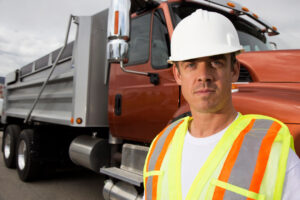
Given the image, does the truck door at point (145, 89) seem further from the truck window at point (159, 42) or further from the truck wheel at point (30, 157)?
the truck wheel at point (30, 157)

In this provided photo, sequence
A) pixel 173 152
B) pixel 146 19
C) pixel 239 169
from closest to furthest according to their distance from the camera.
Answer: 1. pixel 239 169
2. pixel 173 152
3. pixel 146 19

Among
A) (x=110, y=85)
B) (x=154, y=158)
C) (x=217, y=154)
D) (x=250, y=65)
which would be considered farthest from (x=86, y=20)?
(x=217, y=154)

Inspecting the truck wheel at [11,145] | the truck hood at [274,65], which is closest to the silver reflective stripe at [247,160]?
the truck hood at [274,65]

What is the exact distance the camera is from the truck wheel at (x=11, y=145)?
580 cm

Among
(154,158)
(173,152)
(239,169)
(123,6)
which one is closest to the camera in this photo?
(239,169)

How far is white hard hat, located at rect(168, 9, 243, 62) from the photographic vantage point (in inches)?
39.3

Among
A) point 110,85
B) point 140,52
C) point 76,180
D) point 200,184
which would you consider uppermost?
point 140,52

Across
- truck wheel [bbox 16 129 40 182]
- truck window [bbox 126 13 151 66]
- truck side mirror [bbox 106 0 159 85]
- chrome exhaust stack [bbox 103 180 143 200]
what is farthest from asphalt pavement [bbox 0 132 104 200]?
truck side mirror [bbox 106 0 159 85]

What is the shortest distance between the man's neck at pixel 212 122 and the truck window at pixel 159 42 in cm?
178

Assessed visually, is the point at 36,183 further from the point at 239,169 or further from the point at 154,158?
the point at 239,169

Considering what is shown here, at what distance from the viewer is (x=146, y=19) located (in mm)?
3043

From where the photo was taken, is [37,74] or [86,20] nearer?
[86,20]

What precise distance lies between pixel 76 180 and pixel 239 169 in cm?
491

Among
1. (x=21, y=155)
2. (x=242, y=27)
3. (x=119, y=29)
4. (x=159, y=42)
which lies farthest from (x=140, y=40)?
(x=21, y=155)
